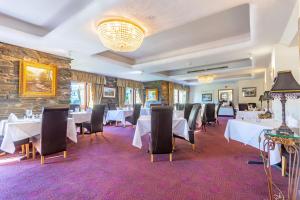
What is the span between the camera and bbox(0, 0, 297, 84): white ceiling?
8.05ft

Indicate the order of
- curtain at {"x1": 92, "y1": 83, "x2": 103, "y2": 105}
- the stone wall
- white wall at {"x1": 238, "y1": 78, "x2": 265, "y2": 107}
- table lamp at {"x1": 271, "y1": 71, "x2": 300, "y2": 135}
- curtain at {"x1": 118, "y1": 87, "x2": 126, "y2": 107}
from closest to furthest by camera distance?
table lamp at {"x1": 271, "y1": 71, "x2": 300, "y2": 135}
the stone wall
curtain at {"x1": 92, "y1": 83, "x2": 103, "y2": 105}
curtain at {"x1": 118, "y1": 87, "x2": 126, "y2": 107}
white wall at {"x1": 238, "y1": 78, "x2": 265, "y2": 107}

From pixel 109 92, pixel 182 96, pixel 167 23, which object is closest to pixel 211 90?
pixel 182 96

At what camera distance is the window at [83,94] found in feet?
25.0

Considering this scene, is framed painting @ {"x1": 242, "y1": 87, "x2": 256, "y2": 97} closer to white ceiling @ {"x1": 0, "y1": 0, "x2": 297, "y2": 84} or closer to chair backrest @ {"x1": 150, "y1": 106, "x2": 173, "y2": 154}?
white ceiling @ {"x1": 0, "y1": 0, "x2": 297, "y2": 84}

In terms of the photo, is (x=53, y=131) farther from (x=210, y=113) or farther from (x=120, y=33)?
(x=210, y=113)

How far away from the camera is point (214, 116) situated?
688 centimetres

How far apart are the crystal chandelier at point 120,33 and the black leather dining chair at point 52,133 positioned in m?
1.49

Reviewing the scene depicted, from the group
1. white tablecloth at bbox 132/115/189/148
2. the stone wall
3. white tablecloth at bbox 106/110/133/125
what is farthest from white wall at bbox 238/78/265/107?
the stone wall

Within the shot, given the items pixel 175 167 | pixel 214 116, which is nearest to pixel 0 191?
pixel 175 167

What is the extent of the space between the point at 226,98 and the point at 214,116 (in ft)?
18.3

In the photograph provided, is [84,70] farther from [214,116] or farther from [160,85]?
[214,116]

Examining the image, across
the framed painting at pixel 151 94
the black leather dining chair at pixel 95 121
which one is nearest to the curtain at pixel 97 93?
the black leather dining chair at pixel 95 121

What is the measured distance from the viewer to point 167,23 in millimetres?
2957

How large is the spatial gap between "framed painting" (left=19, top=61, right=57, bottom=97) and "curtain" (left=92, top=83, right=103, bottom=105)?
9.38 ft
